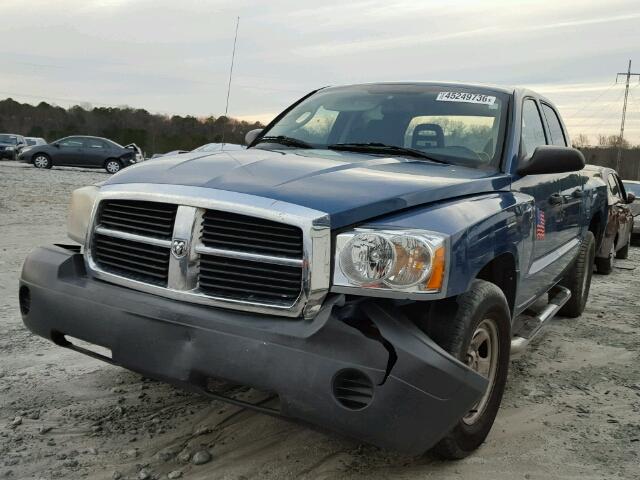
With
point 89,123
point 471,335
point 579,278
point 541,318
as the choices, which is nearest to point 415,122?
point 541,318

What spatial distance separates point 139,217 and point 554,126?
3.67 m

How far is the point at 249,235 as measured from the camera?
2580 mm

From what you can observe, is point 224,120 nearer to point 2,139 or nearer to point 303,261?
point 303,261

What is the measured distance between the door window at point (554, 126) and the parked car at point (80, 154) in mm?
23530

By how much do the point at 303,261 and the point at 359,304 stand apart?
28 cm

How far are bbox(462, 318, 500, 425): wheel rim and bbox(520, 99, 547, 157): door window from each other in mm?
1388

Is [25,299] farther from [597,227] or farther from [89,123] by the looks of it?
[89,123]

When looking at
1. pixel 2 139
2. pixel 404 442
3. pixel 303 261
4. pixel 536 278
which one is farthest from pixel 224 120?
pixel 2 139

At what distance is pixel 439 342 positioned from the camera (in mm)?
2592

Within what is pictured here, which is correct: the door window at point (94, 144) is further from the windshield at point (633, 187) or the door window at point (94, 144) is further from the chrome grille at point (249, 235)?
the chrome grille at point (249, 235)

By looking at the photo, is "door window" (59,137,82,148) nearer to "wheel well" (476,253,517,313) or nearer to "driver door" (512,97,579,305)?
"driver door" (512,97,579,305)

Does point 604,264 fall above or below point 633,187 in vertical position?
below

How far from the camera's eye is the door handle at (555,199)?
4.24m

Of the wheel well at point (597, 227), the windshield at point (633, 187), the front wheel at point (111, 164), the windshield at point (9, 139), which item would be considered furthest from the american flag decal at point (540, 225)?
the windshield at point (9, 139)
